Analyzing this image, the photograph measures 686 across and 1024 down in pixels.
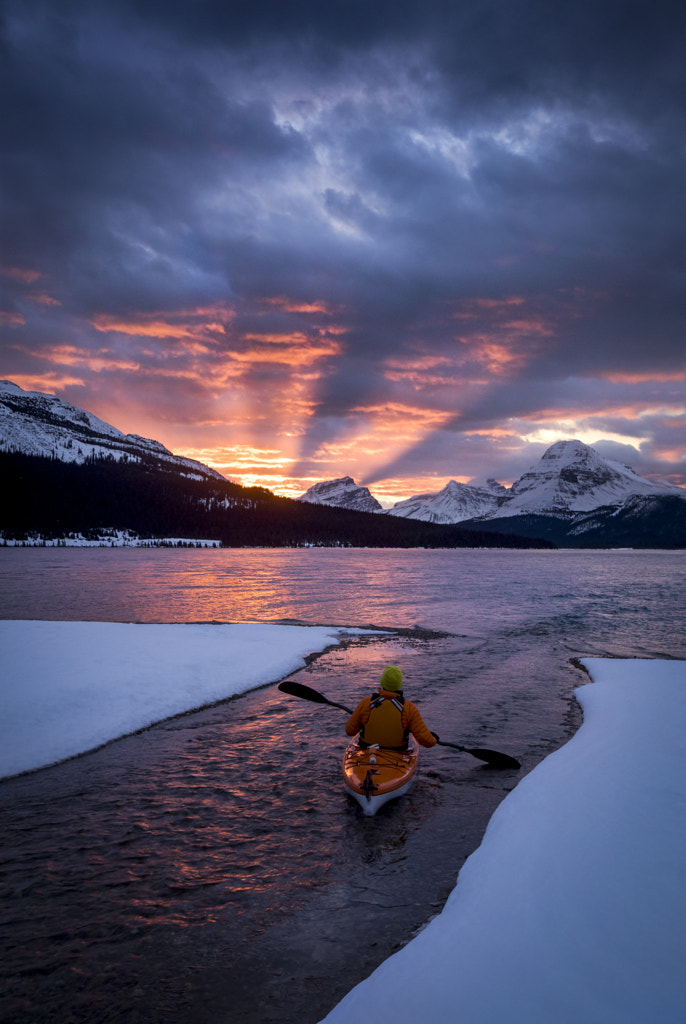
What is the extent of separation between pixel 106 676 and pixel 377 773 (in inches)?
326

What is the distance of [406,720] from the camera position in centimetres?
960

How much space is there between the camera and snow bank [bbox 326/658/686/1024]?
4059 mm

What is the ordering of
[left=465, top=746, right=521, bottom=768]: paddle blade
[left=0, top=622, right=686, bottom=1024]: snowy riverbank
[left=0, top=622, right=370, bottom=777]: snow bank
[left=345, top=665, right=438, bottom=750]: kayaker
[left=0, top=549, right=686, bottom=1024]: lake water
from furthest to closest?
[left=0, top=622, right=370, bottom=777]: snow bank → [left=465, top=746, right=521, bottom=768]: paddle blade → [left=345, top=665, right=438, bottom=750]: kayaker → [left=0, top=549, right=686, bottom=1024]: lake water → [left=0, top=622, right=686, bottom=1024]: snowy riverbank

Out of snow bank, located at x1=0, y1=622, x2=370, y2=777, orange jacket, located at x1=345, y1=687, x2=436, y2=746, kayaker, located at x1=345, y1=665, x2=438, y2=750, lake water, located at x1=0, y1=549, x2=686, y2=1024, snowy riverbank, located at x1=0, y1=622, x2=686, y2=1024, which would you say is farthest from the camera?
snow bank, located at x1=0, y1=622, x2=370, y2=777

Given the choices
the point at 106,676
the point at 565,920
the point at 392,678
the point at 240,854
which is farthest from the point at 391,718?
the point at 106,676

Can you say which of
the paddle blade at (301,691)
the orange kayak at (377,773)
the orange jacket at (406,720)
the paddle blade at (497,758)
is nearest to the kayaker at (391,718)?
the orange jacket at (406,720)

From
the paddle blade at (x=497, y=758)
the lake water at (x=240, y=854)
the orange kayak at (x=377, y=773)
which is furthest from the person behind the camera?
the paddle blade at (x=497, y=758)

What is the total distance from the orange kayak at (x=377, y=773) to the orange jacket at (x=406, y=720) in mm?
438

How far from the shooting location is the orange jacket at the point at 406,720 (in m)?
9.42

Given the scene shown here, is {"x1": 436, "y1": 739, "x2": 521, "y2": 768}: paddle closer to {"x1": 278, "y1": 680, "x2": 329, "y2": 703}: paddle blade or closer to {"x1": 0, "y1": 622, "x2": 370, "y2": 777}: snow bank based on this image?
{"x1": 278, "y1": 680, "x2": 329, "y2": 703}: paddle blade

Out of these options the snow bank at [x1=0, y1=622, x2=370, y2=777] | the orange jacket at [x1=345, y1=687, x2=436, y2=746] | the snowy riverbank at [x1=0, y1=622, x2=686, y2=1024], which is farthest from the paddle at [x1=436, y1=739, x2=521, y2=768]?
the snow bank at [x1=0, y1=622, x2=370, y2=777]

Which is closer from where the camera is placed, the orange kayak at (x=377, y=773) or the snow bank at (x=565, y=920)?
the snow bank at (x=565, y=920)

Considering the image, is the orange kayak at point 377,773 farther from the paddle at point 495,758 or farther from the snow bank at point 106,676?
the snow bank at point 106,676

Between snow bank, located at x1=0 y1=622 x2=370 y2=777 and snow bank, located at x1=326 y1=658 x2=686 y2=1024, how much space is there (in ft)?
27.0
